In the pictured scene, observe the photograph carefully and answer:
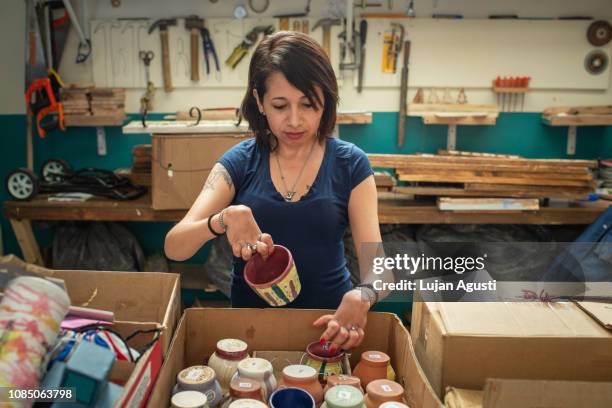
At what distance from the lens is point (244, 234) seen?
127 cm

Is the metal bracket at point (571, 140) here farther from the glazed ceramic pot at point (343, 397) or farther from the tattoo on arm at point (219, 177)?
the glazed ceramic pot at point (343, 397)

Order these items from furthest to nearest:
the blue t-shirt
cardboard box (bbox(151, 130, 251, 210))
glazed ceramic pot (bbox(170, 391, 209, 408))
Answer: cardboard box (bbox(151, 130, 251, 210)), the blue t-shirt, glazed ceramic pot (bbox(170, 391, 209, 408))

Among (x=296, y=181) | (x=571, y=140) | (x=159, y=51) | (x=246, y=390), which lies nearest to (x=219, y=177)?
(x=296, y=181)

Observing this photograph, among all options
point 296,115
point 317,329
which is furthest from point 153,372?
point 296,115

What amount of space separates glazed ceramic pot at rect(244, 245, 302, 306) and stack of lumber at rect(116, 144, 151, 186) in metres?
2.13

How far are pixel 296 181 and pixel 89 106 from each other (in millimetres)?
2433

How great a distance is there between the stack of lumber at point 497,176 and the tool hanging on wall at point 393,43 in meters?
0.86

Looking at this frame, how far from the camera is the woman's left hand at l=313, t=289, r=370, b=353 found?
118 cm

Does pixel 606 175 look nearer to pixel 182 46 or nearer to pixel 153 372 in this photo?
pixel 182 46

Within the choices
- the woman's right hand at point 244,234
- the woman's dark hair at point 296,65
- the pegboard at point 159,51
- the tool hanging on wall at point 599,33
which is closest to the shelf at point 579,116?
the tool hanging on wall at point 599,33

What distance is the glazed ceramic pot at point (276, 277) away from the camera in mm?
1197

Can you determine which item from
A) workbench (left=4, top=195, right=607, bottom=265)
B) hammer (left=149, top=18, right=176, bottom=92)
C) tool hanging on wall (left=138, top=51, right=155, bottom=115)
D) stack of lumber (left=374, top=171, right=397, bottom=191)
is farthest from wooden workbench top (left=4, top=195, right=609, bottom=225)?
hammer (left=149, top=18, right=176, bottom=92)

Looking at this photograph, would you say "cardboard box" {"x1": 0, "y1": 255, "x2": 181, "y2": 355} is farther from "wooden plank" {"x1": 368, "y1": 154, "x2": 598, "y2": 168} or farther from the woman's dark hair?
"wooden plank" {"x1": 368, "y1": 154, "x2": 598, "y2": 168}

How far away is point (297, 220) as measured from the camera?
1.54 m
